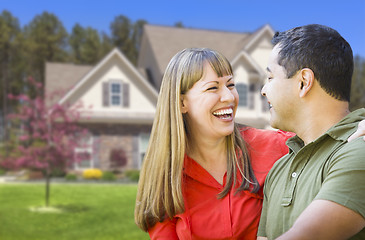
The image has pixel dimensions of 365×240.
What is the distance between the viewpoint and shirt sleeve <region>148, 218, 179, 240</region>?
2.86 meters

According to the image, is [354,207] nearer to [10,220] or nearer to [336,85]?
[336,85]

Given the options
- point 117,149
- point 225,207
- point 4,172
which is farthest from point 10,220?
point 225,207

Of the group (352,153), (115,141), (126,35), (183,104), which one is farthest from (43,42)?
(352,153)

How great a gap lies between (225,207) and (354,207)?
1.23 m

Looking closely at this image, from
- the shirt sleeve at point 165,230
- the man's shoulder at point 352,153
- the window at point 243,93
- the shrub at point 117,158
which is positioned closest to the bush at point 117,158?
the shrub at point 117,158

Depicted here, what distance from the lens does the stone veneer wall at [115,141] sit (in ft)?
73.0

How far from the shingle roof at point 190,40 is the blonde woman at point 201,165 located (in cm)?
2171

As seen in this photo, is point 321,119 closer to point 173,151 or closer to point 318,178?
point 318,178

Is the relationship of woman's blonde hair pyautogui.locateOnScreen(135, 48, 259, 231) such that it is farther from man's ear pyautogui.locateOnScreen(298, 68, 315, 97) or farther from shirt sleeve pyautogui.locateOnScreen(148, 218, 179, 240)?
man's ear pyautogui.locateOnScreen(298, 68, 315, 97)

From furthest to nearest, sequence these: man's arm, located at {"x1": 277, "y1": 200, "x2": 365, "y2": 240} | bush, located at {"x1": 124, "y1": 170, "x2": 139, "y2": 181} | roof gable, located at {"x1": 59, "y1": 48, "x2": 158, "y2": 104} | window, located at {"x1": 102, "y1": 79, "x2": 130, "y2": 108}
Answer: window, located at {"x1": 102, "y1": 79, "x2": 130, "y2": 108} < roof gable, located at {"x1": 59, "y1": 48, "x2": 158, "y2": 104} < bush, located at {"x1": 124, "y1": 170, "x2": 139, "y2": 181} < man's arm, located at {"x1": 277, "y1": 200, "x2": 365, "y2": 240}

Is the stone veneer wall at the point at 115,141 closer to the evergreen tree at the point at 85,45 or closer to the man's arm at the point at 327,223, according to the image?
the evergreen tree at the point at 85,45

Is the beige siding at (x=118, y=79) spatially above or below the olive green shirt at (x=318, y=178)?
above

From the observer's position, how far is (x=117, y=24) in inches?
1705

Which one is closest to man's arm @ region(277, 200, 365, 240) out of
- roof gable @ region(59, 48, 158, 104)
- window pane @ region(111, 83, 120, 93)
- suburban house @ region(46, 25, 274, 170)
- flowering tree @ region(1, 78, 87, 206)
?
flowering tree @ region(1, 78, 87, 206)
